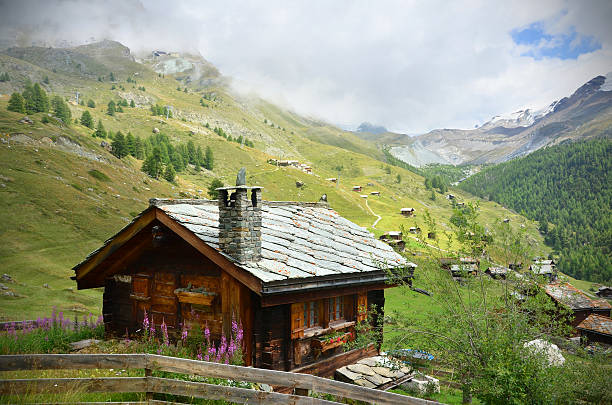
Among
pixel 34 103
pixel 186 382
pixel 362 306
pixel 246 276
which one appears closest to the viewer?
pixel 186 382

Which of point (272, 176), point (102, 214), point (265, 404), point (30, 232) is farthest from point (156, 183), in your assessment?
point (265, 404)

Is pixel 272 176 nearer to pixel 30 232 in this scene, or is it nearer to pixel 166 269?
pixel 30 232

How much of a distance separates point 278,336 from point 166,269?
12.8 ft

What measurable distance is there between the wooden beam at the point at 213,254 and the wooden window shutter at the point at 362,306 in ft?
15.8

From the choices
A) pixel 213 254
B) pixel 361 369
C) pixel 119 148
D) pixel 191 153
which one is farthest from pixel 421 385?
pixel 191 153

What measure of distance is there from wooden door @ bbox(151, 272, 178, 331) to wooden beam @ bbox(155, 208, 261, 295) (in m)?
1.98

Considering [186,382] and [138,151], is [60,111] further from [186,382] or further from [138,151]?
[186,382]

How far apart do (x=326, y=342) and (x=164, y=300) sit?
4.83 meters

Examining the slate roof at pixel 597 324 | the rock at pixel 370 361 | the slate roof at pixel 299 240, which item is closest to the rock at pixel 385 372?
the rock at pixel 370 361

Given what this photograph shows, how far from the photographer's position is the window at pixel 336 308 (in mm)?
12244

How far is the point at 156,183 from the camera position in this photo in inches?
3189

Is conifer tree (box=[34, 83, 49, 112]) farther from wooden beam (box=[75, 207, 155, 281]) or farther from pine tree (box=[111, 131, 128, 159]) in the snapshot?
wooden beam (box=[75, 207, 155, 281])

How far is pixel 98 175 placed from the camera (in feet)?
209

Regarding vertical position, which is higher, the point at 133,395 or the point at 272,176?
the point at 272,176
